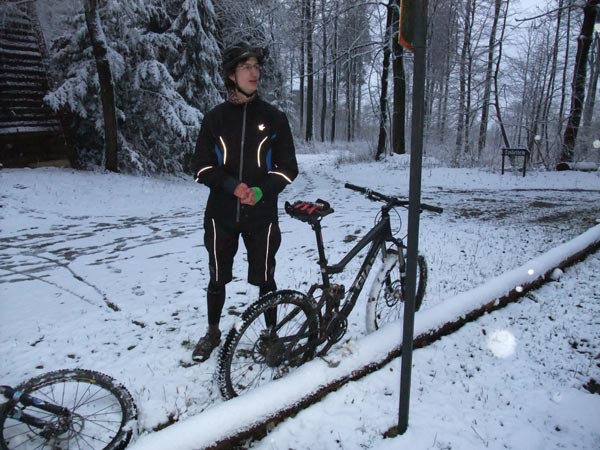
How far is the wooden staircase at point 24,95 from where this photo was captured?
13.8 metres

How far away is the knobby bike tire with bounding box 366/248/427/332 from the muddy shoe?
1475mm

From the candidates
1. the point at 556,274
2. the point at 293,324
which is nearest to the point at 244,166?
the point at 293,324

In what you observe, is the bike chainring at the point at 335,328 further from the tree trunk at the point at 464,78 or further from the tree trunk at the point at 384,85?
the tree trunk at the point at 464,78

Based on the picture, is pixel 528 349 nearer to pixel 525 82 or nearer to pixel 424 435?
pixel 424 435

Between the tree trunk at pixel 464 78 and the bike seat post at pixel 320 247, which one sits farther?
the tree trunk at pixel 464 78

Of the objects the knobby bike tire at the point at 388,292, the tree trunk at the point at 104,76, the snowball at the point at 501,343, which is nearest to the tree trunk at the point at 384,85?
the tree trunk at the point at 104,76

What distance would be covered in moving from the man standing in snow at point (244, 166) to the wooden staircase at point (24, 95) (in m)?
14.2

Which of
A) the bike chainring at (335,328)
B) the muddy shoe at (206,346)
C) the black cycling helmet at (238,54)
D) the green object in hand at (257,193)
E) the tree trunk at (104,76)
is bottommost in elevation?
the muddy shoe at (206,346)

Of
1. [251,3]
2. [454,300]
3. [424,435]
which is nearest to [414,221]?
[424,435]

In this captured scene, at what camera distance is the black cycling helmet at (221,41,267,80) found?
10.0 ft

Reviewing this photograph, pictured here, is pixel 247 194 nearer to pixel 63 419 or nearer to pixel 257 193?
pixel 257 193

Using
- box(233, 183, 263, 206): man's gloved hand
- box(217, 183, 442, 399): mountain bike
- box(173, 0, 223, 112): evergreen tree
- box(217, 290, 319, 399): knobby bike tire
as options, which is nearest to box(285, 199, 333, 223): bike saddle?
box(217, 183, 442, 399): mountain bike

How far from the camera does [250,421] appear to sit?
2660mm

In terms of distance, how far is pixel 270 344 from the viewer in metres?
3.10
